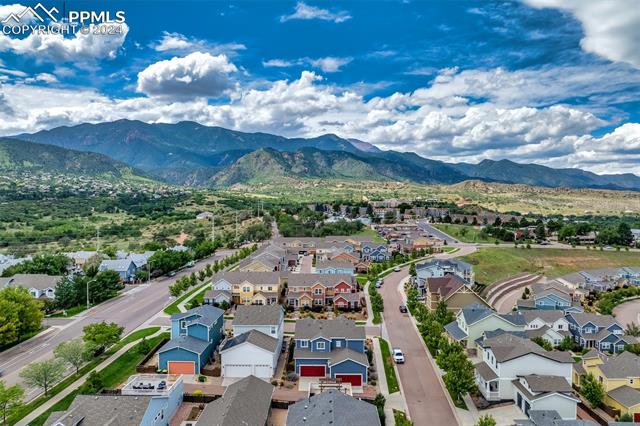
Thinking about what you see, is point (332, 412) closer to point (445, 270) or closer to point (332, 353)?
point (332, 353)

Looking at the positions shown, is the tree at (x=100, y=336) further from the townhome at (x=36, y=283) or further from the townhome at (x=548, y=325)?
the townhome at (x=548, y=325)

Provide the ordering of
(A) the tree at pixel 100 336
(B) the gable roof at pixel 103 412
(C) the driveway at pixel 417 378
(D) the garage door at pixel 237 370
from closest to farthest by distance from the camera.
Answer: (B) the gable roof at pixel 103 412 < (C) the driveway at pixel 417 378 < (D) the garage door at pixel 237 370 < (A) the tree at pixel 100 336

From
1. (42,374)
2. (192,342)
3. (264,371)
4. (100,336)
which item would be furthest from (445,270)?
(42,374)

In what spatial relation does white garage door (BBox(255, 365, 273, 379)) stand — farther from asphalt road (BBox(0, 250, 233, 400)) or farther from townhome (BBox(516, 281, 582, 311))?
townhome (BBox(516, 281, 582, 311))

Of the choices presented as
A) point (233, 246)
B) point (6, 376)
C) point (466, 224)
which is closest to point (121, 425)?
point (6, 376)

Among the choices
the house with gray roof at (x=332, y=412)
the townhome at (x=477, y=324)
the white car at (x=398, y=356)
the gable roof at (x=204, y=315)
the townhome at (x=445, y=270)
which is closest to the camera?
the house with gray roof at (x=332, y=412)

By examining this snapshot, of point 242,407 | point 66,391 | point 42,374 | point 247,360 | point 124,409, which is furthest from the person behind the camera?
point 247,360

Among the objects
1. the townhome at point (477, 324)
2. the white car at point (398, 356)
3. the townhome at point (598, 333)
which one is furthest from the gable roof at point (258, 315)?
the townhome at point (598, 333)

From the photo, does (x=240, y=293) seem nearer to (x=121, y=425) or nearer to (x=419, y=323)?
(x=419, y=323)
